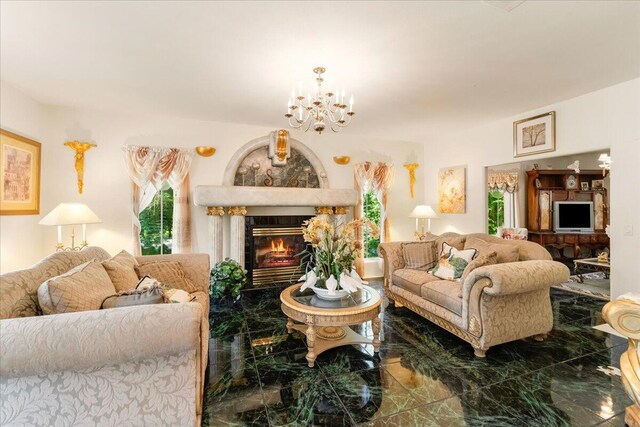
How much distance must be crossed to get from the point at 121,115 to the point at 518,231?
23.2 ft

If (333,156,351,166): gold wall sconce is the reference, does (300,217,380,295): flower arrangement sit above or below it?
below

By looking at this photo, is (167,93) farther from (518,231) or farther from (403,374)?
(518,231)

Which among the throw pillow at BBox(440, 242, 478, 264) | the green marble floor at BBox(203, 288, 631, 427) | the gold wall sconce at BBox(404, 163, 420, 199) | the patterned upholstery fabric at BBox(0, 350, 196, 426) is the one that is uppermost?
the gold wall sconce at BBox(404, 163, 420, 199)

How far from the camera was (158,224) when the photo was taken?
4.48 metres

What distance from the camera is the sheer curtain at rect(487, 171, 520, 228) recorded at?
249 inches

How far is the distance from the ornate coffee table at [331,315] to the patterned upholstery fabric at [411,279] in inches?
30.9

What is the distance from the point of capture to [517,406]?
74.2 inches

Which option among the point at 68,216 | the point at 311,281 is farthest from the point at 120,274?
the point at 68,216

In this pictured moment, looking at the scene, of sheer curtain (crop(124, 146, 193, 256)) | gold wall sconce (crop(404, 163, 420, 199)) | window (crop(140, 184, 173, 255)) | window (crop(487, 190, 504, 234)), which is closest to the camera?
sheer curtain (crop(124, 146, 193, 256))

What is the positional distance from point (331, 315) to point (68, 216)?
3.22m

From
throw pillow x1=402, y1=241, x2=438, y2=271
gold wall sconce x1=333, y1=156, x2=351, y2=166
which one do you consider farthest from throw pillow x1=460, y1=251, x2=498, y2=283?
gold wall sconce x1=333, y1=156, x2=351, y2=166

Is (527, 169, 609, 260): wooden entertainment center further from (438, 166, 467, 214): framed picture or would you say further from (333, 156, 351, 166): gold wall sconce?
(333, 156, 351, 166): gold wall sconce

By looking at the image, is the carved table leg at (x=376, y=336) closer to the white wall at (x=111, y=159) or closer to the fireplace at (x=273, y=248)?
the fireplace at (x=273, y=248)

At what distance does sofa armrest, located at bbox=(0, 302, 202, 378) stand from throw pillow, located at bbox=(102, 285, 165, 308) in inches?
12.5
